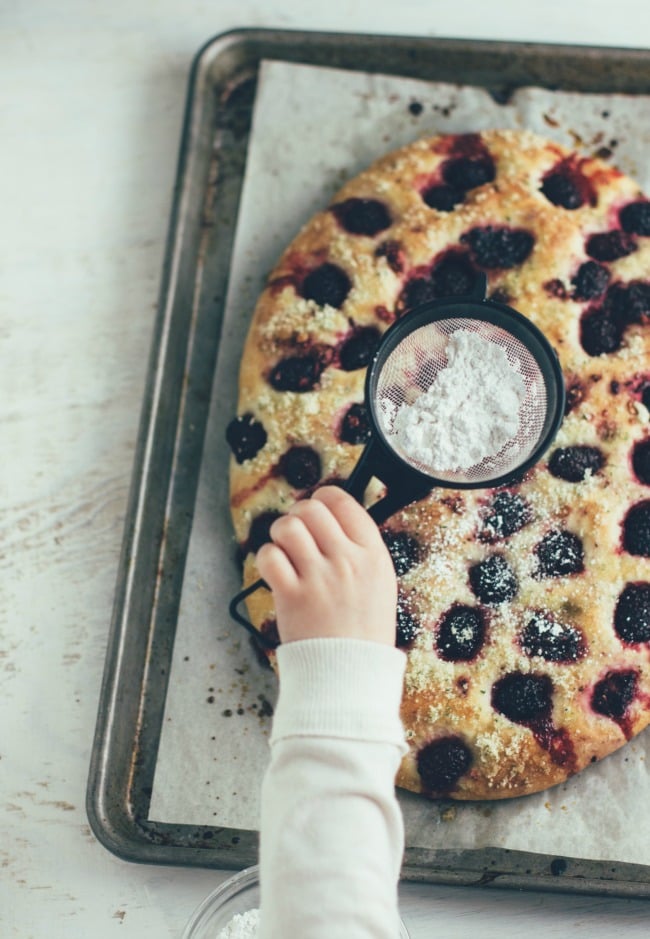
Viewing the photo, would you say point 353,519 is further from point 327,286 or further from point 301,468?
point 327,286

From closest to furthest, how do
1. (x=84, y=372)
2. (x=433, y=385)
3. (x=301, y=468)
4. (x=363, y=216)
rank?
(x=433, y=385), (x=301, y=468), (x=363, y=216), (x=84, y=372)

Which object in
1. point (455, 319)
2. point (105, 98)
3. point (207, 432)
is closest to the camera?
point (455, 319)

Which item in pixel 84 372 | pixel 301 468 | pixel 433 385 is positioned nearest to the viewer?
pixel 433 385

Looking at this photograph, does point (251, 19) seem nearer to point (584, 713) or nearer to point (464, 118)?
point (464, 118)

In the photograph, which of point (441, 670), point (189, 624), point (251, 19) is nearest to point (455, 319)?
point (441, 670)

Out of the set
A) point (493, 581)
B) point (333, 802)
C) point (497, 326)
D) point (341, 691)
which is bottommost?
point (333, 802)

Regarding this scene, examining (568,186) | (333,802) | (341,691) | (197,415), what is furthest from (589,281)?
(333,802)
